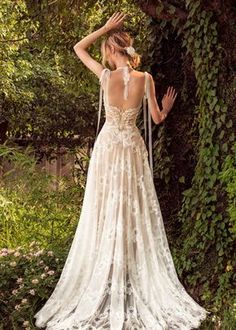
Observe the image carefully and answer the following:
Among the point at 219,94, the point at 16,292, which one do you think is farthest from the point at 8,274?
the point at 219,94

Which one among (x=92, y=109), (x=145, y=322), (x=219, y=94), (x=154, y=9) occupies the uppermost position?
(x=92, y=109)

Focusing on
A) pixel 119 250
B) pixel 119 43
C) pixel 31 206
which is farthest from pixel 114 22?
pixel 31 206

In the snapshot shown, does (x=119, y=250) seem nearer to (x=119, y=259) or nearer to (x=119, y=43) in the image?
(x=119, y=259)

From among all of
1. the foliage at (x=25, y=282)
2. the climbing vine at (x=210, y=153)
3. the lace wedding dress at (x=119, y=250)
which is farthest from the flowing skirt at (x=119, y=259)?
the climbing vine at (x=210, y=153)

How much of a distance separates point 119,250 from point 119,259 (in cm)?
7

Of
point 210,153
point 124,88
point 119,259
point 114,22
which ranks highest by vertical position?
point 114,22

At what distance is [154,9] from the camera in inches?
249

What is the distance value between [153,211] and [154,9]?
1.81 metres

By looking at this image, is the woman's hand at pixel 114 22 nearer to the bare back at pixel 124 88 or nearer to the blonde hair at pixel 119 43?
the blonde hair at pixel 119 43

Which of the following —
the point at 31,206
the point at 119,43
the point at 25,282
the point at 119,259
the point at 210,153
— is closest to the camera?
the point at 119,259

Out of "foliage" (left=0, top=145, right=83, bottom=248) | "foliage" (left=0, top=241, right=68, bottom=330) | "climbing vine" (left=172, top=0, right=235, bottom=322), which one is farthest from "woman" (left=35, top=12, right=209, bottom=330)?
"foliage" (left=0, top=145, right=83, bottom=248)

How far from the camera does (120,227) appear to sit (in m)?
5.43

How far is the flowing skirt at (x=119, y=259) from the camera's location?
16.9ft

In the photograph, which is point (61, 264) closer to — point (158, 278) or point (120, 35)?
point (158, 278)
